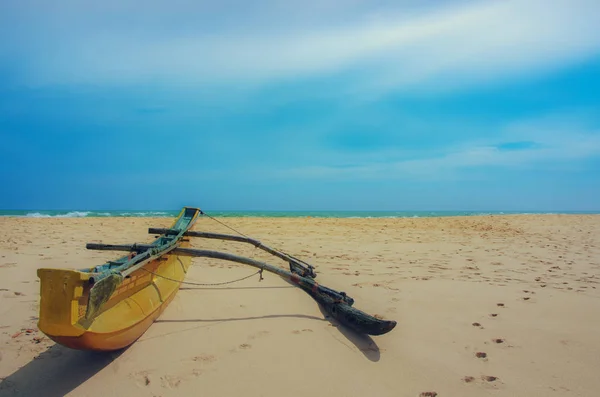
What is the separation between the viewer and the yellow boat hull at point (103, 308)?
209 centimetres

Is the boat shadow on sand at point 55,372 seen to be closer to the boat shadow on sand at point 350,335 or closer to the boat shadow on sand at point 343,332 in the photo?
the boat shadow on sand at point 343,332

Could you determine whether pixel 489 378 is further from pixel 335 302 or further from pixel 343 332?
pixel 335 302

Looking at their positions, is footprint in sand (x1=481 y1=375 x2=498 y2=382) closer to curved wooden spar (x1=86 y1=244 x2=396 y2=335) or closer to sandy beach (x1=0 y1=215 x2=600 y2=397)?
sandy beach (x1=0 y1=215 x2=600 y2=397)

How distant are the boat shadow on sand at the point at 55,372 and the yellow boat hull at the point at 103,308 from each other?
0.72ft

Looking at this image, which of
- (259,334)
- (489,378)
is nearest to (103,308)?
(259,334)

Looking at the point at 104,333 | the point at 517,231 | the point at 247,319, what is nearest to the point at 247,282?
the point at 247,319

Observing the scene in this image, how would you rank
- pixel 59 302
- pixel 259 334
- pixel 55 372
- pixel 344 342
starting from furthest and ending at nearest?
pixel 259 334 → pixel 344 342 → pixel 55 372 → pixel 59 302

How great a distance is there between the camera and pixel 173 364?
273cm

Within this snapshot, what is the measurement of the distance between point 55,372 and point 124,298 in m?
0.79

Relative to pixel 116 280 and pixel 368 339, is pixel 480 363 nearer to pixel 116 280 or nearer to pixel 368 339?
pixel 368 339

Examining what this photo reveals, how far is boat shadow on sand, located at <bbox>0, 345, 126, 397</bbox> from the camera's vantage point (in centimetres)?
235

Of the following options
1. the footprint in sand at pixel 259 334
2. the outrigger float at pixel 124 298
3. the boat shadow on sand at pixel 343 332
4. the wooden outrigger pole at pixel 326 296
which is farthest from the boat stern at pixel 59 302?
the footprint in sand at pixel 259 334

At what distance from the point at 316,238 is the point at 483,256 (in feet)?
16.5

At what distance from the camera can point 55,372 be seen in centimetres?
255
